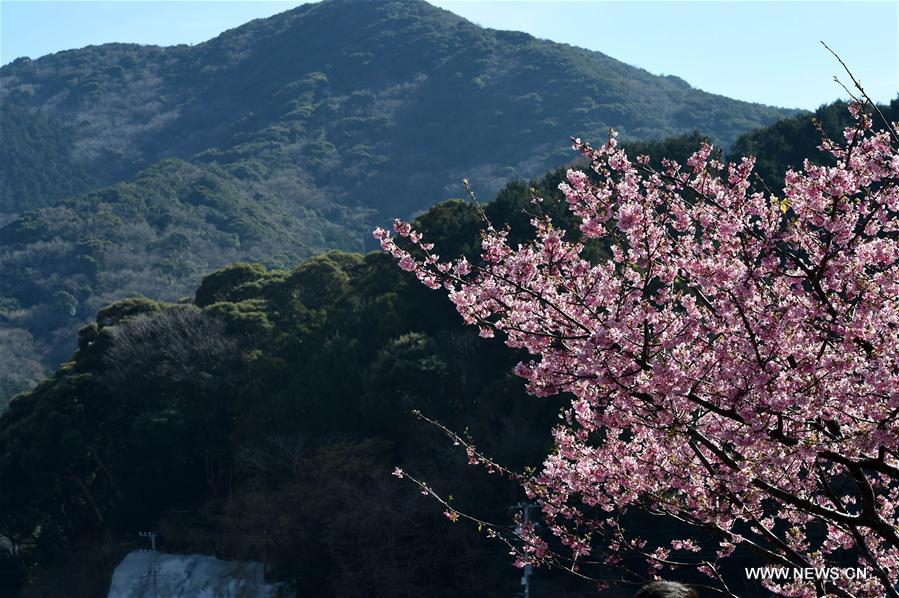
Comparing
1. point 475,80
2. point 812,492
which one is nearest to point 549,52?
point 475,80

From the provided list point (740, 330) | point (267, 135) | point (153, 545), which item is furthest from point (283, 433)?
point (267, 135)

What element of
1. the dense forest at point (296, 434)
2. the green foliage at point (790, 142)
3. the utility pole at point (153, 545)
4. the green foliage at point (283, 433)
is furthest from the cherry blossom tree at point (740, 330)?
the green foliage at point (790, 142)

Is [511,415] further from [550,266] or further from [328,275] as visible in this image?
[550,266]

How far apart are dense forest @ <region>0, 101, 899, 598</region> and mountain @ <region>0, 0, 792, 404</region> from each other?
29798 mm

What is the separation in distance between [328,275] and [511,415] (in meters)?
12.0

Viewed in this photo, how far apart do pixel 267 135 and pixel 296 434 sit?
89.5 metres

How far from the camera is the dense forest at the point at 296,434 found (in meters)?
23.1

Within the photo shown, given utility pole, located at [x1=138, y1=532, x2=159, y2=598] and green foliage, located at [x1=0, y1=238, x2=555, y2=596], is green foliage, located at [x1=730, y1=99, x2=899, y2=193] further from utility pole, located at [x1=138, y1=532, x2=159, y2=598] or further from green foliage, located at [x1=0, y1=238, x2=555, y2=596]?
utility pole, located at [x1=138, y1=532, x2=159, y2=598]

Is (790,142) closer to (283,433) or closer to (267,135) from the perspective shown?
(283,433)

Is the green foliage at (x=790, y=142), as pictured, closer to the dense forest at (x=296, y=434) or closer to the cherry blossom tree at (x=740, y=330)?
the dense forest at (x=296, y=434)

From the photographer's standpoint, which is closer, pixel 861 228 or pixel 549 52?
pixel 861 228

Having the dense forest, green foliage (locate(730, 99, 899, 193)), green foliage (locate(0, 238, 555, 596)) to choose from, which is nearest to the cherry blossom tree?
the dense forest

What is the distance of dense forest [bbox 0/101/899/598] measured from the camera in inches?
909

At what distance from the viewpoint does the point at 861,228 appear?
5832 millimetres
